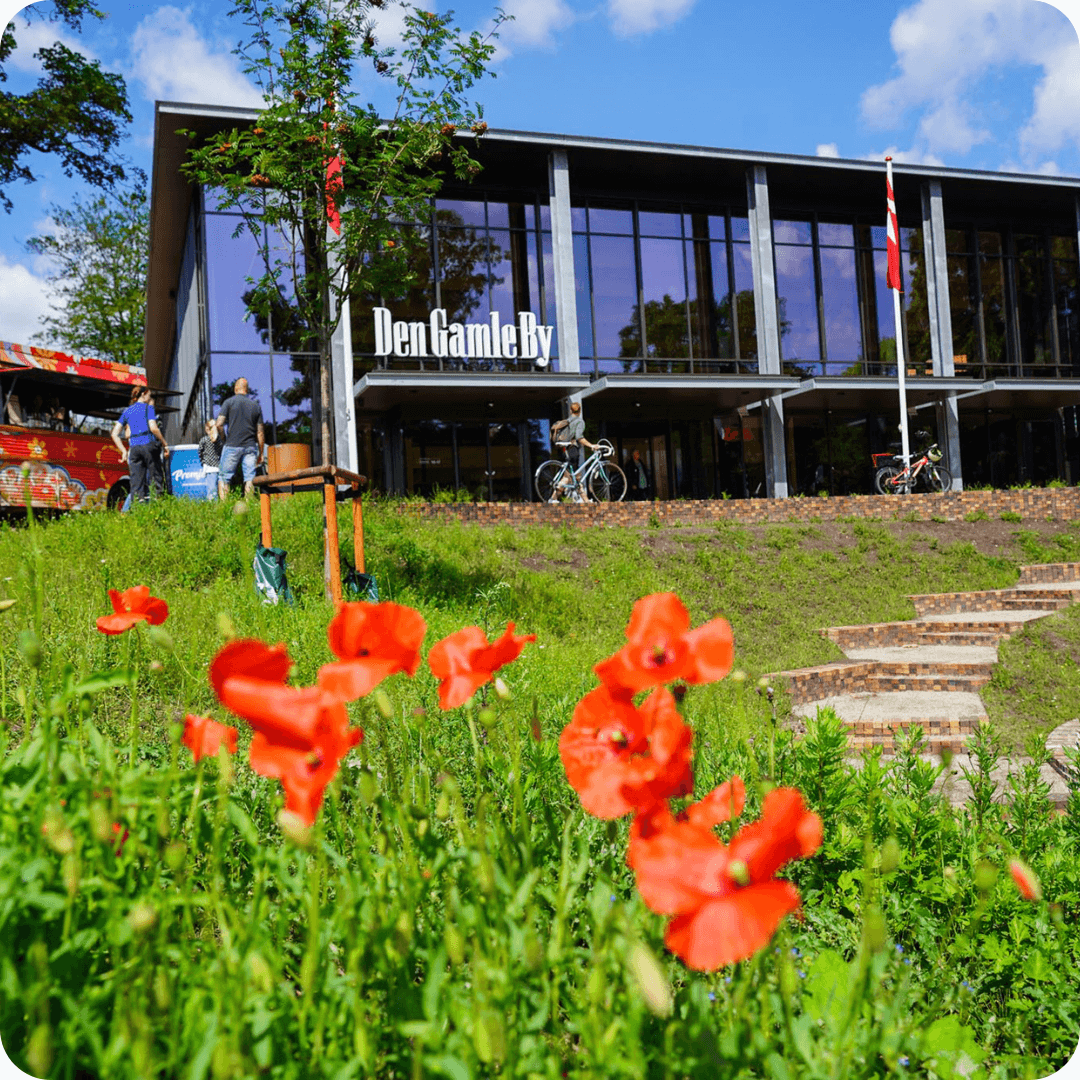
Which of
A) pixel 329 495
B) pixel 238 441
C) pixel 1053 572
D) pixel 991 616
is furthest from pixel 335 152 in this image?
pixel 1053 572

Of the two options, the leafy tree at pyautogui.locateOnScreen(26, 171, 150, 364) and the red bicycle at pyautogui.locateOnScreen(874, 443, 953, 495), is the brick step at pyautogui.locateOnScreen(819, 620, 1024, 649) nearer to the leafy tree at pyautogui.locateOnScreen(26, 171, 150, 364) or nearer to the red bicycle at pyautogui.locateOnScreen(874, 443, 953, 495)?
the red bicycle at pyautogui.locateOnScreen(874, 443, 953, 495)

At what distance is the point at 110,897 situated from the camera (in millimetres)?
959

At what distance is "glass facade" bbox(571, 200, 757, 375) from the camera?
63.8ft

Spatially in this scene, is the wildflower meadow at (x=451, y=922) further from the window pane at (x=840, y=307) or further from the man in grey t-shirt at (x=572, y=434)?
the window pane at (x=840, y=307)

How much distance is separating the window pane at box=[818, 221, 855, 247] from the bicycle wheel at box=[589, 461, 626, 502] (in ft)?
32.7

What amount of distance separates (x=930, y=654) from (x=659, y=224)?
1546cm

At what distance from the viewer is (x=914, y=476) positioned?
18.6m

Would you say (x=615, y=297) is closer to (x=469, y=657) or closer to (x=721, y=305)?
(x=721, y=305)

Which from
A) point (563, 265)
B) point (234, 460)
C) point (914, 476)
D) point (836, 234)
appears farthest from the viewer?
point (836, 234)

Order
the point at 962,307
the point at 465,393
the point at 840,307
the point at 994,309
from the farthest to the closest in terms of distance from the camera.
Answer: the point at 994,309 < the point at 962,307 < the point at 840,307 < the point at 465,393

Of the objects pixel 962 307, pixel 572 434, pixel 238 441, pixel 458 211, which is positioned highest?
pixel 458 211

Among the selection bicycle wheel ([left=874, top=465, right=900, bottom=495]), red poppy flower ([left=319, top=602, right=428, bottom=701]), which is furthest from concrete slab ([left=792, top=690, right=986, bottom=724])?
bicycle wheel ([left=874, top=465, right=900, bottom=495])

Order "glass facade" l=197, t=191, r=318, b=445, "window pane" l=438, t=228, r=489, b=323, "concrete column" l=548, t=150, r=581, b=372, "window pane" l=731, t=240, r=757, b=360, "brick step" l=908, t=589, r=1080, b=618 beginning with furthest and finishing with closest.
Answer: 1. "window pane" l=731, t=240, r=757, b=360
2. "window pane" l=438, t=228, r=489, b=323
3. "concrete column" l=548, t=150, r=581, b=372
4. "glass facade" l=197, t=191, r=318, b=445
5. "brick step" l=908, t=589, r=1080, b=618

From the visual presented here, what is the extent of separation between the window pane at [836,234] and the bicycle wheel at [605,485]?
996cm
